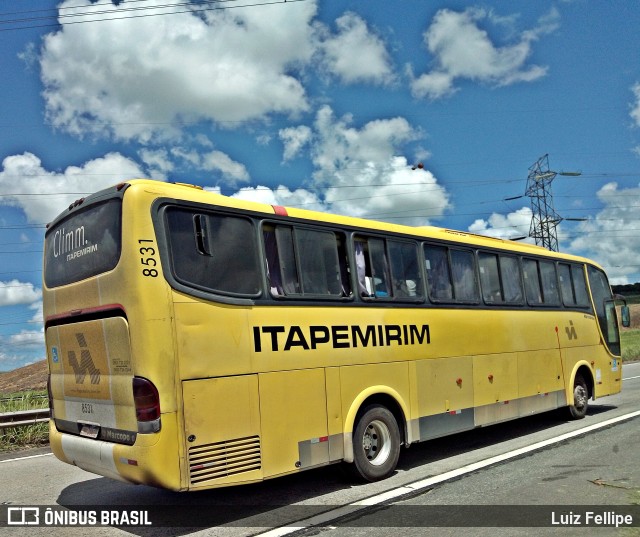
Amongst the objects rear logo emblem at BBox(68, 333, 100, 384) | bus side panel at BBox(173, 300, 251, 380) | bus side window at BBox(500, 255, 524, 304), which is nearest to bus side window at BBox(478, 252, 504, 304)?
bus side window at BBox(500, 255, 524, 304)

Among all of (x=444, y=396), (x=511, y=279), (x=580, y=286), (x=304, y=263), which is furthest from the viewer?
(x=580, y=286)

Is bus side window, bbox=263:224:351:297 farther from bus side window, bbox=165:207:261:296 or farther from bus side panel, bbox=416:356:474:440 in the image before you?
bus side panel, bbox=416:356:474:440

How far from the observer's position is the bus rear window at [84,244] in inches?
240

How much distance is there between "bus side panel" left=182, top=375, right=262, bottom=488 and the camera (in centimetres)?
573

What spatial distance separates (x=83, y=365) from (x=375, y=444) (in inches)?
142

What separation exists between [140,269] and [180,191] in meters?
0.98

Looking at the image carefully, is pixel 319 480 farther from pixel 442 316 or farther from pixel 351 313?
pixel 442 316

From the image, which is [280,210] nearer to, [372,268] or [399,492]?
[372,268]

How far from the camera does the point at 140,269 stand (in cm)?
574

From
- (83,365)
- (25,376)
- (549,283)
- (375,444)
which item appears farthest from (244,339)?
(25,376)

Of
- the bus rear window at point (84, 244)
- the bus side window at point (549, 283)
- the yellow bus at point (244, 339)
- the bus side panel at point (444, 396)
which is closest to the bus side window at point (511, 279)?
the bus side window at point (549, 283)

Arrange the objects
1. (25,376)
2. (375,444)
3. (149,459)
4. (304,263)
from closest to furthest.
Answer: (149,459) < (304,263) < (375,444) < (25,376)

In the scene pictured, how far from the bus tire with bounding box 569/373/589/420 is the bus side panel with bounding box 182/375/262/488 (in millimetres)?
8137

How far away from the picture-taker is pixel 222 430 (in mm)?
5938
